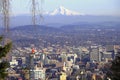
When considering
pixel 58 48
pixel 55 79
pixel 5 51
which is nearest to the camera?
pixel 5 51

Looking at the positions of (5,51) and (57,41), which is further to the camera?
(57,41)

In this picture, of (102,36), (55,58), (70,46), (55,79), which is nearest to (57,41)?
(70,46)

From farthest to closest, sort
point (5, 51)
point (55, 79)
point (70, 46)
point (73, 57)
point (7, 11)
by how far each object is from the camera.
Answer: point (70, 46)
point (73, 57)
point (55, 79)
point (5, 51)
point (7, 11)

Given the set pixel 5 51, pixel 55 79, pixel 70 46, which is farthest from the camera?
pixel 70 46

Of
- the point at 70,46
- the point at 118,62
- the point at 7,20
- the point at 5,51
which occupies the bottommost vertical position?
the point at 70,46

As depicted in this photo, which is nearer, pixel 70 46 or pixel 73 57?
pixel 73 57

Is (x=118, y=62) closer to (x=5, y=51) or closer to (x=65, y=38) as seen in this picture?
(x=5, y=51)

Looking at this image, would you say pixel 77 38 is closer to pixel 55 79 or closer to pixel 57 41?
pixel 57 41

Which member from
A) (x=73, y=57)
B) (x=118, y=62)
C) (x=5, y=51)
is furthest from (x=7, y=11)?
(x=73, y=57)

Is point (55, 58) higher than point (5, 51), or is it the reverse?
point (5, 51)
